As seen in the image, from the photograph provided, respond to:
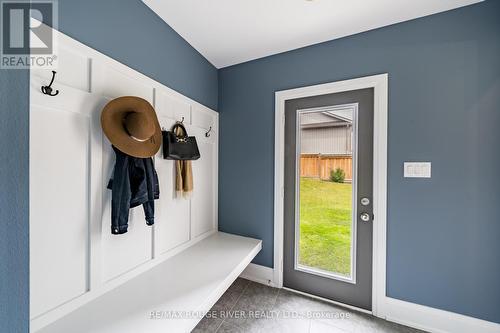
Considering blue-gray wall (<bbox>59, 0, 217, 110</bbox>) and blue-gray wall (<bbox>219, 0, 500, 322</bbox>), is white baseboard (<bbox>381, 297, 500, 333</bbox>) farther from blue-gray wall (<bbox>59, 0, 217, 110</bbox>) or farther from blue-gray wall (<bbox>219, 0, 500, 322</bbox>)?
blue-gray wall (<bbox>59, 0, 217, 110</bbox>)

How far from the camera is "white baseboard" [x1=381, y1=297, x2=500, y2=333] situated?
1493 millimetres

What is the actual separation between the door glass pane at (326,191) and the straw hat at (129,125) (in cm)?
145

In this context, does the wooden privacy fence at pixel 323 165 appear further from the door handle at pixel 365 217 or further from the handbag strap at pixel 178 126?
the handbag strap at pixel 178 126

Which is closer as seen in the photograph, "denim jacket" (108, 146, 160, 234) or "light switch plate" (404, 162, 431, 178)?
"denim jacket" (108, 146, 160, 234)

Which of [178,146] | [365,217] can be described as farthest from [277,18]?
[365,217]

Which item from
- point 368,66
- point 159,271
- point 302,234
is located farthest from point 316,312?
point 368,66

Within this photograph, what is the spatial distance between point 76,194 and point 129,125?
1.63 feet

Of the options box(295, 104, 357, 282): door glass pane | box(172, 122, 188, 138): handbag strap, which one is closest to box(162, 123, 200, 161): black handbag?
box(172, 122, 188, 138): handbag strap

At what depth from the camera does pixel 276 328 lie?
1638mm

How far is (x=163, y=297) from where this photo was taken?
4.21 ft

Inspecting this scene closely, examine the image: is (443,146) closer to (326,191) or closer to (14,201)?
(326,191)

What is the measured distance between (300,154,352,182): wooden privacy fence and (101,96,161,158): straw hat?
1.46 meters

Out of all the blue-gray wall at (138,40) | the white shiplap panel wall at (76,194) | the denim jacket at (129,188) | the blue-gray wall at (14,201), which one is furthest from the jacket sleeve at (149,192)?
the blue-gray wall at (14,201)

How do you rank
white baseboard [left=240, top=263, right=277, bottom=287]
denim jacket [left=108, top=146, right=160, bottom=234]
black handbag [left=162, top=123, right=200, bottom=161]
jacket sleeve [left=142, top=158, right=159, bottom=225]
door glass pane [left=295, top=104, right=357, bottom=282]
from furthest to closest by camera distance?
white baseboard [left=240, top=263, right=277, bottom=287] < door glass pane [left=295, top=104, right=357, bottom=282] < black handbag [left=162, top=123, right=200, bottom=161] < jacket sleeve [left=142, top=158, right=159, bottom=225] < denim jacket [left=108, top=146, right=160, bottom=234]
